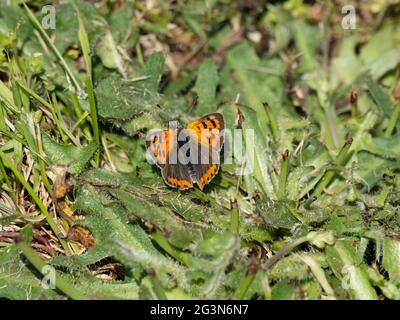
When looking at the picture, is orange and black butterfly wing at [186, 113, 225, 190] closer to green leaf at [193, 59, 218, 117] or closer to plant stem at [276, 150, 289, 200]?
plant stem at [276, 150, 289, 200]

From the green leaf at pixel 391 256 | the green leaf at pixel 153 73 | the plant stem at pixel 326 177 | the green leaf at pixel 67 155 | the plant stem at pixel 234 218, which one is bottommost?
the green leaf at pixel 391 256

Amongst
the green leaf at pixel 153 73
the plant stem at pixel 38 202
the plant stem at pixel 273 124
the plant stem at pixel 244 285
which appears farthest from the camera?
the green leaf at pixel 153 73

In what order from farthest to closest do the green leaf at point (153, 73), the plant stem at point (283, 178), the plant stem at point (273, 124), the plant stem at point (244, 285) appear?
the green leaf at point (153, 73) → the plant stem at point (273, 124) → the plant stem at point (283, 178) → the plant stem at point (244, 285)

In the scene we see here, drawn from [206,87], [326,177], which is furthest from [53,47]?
[326,177]

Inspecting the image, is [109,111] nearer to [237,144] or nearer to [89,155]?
[89,155]

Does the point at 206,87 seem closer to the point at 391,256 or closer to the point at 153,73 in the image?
the point at 153,73

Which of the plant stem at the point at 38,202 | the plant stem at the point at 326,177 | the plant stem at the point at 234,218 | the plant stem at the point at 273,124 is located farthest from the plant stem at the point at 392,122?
the plant stem at the point at 38,202

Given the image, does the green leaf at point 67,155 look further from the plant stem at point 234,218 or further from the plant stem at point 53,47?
the plant stem at point 234,218
